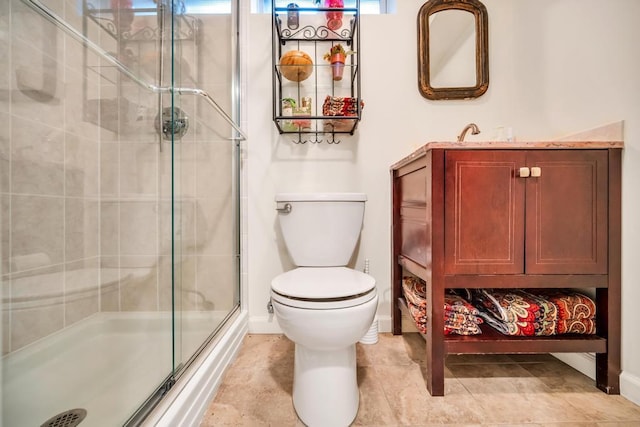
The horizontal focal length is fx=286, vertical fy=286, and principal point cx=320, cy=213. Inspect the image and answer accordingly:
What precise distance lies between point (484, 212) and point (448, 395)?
0.65 m

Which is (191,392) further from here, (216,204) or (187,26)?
(187,26)

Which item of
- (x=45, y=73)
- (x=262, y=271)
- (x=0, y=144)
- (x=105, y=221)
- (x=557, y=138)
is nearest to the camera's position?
(x=0, y=144)

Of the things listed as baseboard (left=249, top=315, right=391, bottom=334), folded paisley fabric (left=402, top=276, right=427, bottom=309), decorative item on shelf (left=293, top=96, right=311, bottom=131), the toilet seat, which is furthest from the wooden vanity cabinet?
decorative item on shelf (left=293, top=96, right=311, bottom=131)

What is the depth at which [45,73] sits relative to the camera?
3.11ft

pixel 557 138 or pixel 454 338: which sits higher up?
pixel 557 138

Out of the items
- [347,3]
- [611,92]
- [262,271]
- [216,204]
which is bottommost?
[262,271]

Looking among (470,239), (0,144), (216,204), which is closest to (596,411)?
(470,239)

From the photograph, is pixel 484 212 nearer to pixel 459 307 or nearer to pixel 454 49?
pixel 459 307

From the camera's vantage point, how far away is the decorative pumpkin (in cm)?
139

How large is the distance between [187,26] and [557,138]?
1655 millimetres

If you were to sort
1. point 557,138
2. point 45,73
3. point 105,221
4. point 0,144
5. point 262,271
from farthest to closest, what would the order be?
point 262,271, point 557,138, point 105,221, point 45,73, point 0,144

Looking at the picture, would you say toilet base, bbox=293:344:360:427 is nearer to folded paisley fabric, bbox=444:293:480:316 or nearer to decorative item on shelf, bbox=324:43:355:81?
folded paisley fabric, bbox=444:293:480:316

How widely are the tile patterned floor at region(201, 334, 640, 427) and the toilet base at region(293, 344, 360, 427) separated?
48 millimetres

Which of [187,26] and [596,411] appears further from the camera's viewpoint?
[187,26]
